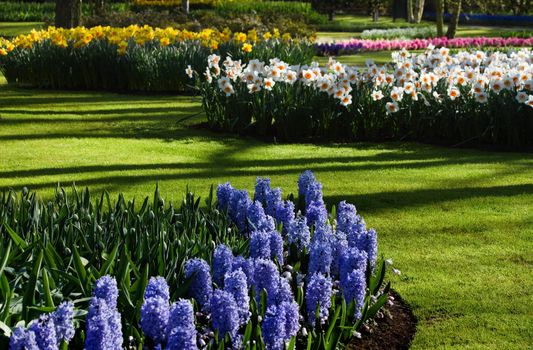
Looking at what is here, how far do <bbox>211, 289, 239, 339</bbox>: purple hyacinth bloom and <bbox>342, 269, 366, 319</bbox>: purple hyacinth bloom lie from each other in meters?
0.69

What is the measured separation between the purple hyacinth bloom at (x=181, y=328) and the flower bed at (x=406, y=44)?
16889 mm

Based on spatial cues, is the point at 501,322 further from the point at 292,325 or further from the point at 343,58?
the point at 343,58

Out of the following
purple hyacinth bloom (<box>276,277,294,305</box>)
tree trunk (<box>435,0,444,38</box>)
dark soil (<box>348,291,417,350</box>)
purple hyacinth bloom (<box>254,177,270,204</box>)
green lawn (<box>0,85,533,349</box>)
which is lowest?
dark soil (<box>348,291,417,350</box>)

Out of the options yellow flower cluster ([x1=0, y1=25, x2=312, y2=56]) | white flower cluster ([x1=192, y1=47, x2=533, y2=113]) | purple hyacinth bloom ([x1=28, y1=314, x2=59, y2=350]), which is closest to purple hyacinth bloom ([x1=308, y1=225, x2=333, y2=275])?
purple hyacinth bloom ([x1=28, y1=314, x2=59, y2=350])

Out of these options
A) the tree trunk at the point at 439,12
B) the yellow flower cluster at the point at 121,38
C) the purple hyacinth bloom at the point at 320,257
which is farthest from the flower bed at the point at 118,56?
the tree trunk at the point at 439,12

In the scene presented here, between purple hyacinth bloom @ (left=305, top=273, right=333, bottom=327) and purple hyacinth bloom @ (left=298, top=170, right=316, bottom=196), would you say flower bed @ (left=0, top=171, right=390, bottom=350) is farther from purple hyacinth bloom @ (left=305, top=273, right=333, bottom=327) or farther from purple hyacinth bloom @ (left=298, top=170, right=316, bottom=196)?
purple hyacinth bloom @ (left=298, top=170, right=316, bottom=196)

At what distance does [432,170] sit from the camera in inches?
292

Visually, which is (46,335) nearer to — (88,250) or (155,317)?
(155,317)

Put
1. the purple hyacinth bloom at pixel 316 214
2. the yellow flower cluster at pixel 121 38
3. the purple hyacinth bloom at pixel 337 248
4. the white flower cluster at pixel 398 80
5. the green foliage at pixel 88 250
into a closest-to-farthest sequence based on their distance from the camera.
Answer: the green foliage at pixel 88 250, the purple hyacinth bloom at pixel 337 248, the purple hyacinth bloom at pixel 316 214, the white flower cluster at pixel 398 80, the yellow flower cluster at pixel 121 38

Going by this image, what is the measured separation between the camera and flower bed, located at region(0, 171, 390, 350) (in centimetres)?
271

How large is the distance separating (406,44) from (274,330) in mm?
18600

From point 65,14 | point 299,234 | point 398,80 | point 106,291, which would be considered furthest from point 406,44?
point 106,291

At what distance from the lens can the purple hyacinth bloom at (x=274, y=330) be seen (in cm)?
285

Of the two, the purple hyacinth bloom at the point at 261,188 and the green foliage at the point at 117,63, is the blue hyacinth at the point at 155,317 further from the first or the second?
the green foliage at the point at 117,63
